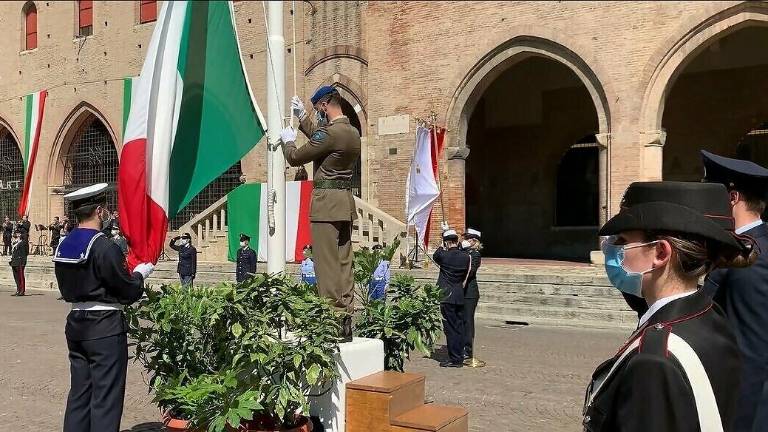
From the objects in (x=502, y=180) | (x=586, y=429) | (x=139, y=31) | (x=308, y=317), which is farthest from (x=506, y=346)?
(x=139, y=31)

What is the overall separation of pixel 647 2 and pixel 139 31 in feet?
58.8

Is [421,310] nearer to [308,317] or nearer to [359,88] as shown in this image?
[308,317]

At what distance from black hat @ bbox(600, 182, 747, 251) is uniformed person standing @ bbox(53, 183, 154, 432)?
130 inches

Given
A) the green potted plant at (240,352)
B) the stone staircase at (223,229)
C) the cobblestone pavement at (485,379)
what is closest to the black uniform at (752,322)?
the green potted plant at (240,352)

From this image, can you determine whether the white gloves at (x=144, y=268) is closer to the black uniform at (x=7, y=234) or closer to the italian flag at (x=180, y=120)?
the italian flag at (x=180, y=120)

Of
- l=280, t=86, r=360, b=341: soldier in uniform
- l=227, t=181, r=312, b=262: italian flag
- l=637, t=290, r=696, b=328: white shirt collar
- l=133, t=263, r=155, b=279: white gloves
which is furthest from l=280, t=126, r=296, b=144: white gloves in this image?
l=227, t=181, r=312, b=262: italian flag

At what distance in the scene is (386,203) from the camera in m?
18.9

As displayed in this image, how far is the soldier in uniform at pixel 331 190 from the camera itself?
4707mm

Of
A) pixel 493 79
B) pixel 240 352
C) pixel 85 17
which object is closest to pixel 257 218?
pixel 493 79

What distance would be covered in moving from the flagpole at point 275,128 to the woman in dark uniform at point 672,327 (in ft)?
9.91

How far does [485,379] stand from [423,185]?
7.74 m

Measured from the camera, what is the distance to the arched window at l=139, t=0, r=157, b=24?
24727 mm

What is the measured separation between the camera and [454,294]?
9109 mm

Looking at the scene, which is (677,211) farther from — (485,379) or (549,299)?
(549,299)
